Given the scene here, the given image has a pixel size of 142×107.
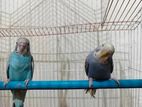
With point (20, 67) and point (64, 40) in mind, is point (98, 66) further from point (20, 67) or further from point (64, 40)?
point (64, 40)

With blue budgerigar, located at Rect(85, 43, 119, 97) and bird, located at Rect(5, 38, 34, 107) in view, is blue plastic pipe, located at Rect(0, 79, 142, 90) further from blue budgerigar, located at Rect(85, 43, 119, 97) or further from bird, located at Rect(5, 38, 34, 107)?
bird, located at Rect(5, 38, 34, 107)

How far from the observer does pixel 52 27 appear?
5.16ft

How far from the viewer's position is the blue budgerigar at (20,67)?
3.07 feet

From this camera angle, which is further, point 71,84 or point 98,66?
point 98,66

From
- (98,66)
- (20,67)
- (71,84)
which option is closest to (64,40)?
(20,67)

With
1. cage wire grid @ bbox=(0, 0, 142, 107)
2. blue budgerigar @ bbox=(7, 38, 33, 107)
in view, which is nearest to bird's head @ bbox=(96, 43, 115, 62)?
blue budgerigar @ bbox=(7, 38, 33, 107)

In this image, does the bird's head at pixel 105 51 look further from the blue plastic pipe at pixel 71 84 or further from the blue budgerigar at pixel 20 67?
the blue budgerigar at pixel 20 67

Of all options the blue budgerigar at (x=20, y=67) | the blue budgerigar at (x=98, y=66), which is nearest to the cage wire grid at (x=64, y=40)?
the blue budgerigar at (x=20, y=67)

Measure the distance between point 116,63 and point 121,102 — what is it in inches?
7.8

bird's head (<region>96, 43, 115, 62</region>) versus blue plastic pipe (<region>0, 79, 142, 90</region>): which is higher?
bird's head (<region>96, 43, 115, 62</region>)

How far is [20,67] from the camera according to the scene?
3.15 feet

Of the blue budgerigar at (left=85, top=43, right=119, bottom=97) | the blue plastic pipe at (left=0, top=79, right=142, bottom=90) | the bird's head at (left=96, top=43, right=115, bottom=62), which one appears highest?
the bird's head at (left=96, top=43, right=115, bottom=62)

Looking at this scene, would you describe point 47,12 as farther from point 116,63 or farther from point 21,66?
point 21,66

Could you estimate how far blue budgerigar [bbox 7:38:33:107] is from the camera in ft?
3.07
